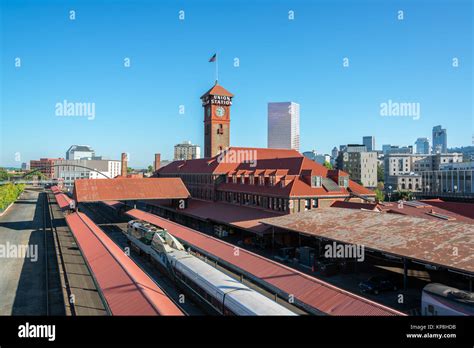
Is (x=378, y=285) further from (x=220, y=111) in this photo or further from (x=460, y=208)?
(x=220, y=111)

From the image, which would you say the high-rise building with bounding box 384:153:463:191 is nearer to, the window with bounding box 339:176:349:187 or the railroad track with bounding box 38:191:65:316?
the window with bounding box 339:176:349:187

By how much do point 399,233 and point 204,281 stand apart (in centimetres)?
1706

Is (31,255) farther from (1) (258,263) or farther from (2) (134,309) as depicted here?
(2) (134,309)

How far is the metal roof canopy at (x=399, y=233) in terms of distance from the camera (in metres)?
22.4

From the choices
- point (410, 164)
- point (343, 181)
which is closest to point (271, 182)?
point (343, 181)

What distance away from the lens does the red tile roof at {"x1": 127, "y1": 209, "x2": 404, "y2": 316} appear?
56.4 feet

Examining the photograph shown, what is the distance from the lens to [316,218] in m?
38.4

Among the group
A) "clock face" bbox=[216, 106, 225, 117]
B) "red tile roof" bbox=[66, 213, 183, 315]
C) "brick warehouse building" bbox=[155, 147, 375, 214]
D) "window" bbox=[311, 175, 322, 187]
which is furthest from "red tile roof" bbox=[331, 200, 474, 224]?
"clock face" bbox=[216, 106, 225, 117]

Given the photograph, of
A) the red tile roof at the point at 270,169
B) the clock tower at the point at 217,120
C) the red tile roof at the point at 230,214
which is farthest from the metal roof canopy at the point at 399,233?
the clock tower at the point at 217,120

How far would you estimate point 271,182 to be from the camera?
5216 cm

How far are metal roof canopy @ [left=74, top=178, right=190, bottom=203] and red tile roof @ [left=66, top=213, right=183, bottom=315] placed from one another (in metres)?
28.8

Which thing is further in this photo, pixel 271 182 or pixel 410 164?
pixel 410 164
